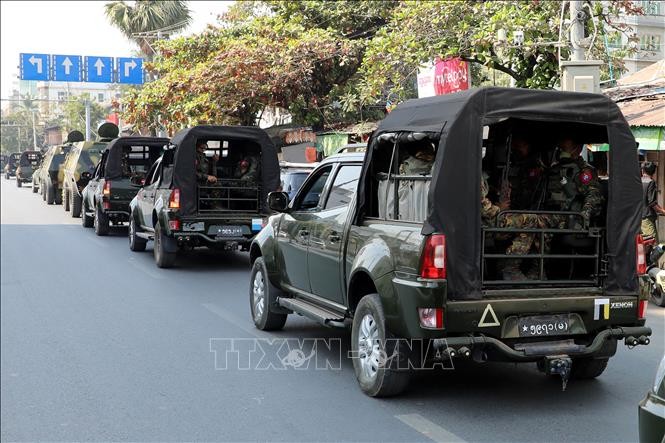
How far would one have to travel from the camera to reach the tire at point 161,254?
13.2 metres

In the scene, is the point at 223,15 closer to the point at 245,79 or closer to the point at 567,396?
the point at 245,79

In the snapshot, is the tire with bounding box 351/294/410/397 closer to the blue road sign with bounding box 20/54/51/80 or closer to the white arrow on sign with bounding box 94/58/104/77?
the blue road sign with bounding box 20/54/51/80

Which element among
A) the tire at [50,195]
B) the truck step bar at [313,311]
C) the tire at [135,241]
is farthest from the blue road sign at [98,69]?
the truck step bar at [313,311]

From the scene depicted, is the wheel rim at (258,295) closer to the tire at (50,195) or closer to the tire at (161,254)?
the tire at (161,254)

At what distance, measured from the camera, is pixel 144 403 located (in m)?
5.89

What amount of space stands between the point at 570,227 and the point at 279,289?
10.2 ft

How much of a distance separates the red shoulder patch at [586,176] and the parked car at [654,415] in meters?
2.97

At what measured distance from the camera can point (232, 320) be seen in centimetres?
902

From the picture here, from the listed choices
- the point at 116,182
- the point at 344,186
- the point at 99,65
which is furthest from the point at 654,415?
the point at 99,65

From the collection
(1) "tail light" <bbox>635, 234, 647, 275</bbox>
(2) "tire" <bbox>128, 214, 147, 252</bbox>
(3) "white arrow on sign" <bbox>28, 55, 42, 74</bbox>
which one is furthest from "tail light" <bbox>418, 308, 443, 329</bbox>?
(3) "white arrow on sign" <bbox>28, 55, 42, 74</bbox>

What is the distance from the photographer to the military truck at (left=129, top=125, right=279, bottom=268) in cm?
1271

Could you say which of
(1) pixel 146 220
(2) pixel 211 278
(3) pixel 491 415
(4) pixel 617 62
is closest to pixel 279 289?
(3) pixel 491 415

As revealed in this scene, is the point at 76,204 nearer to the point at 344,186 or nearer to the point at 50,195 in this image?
the point at 50,195

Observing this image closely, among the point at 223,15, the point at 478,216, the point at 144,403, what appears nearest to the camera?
the point at 478,216
